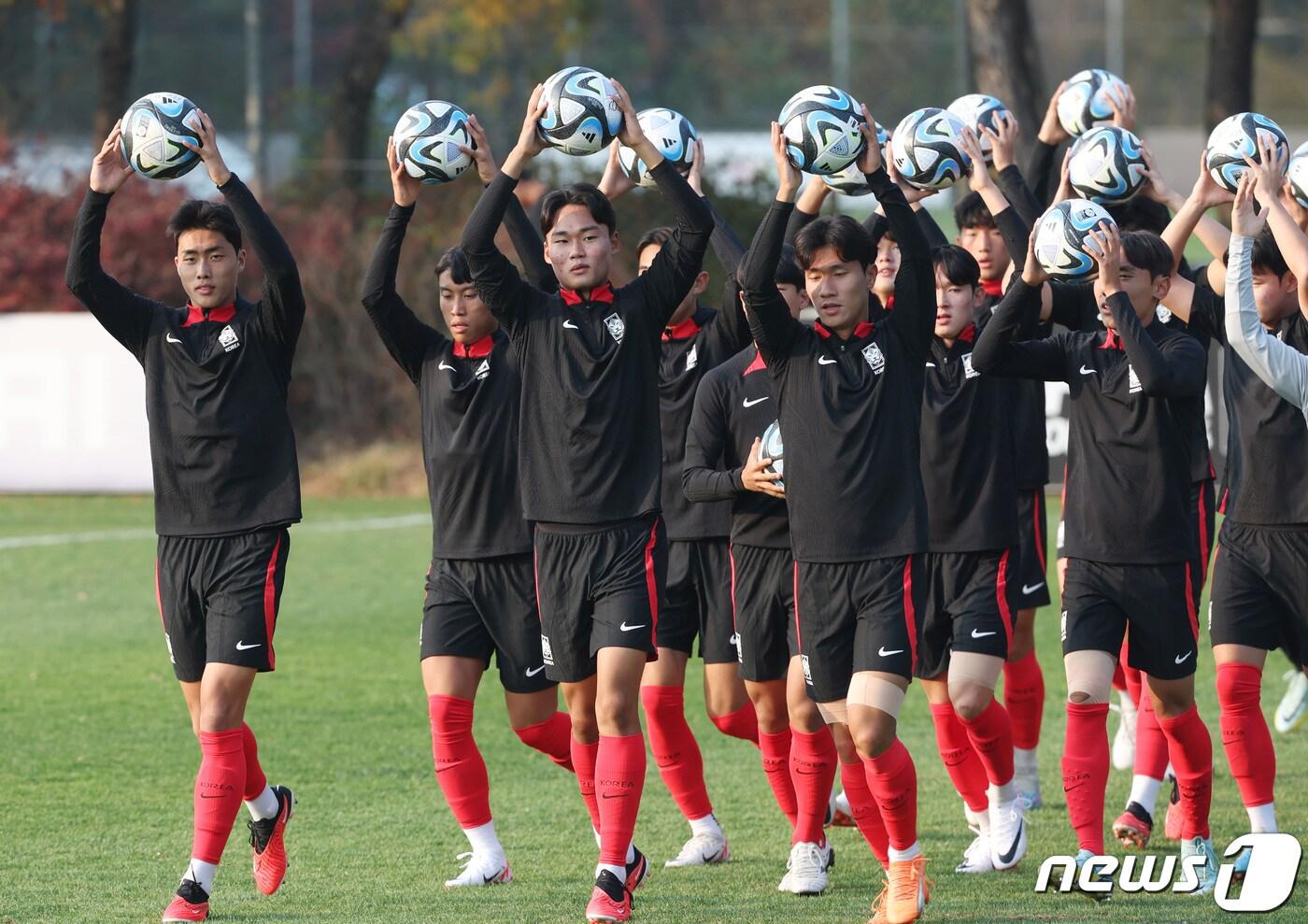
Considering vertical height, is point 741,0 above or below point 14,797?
above

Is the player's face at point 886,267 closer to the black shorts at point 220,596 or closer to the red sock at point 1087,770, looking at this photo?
the red sock at point 1087,770

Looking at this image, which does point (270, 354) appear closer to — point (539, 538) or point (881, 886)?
point (539, 538)

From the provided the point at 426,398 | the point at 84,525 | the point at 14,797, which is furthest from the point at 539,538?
the point at 84,525

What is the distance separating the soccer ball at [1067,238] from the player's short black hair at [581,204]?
148 cm

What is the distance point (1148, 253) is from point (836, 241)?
47.3 inches

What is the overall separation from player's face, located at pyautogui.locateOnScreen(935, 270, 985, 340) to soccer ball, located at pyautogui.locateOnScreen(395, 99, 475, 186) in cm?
191

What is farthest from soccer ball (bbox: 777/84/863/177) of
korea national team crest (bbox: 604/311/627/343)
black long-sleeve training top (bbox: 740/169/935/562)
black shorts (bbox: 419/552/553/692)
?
black shorts (bbox: 419/552/553/692)

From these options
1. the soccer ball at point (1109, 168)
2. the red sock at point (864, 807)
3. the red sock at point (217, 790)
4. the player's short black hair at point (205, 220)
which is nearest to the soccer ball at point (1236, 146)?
the soccer ball at point (1109, 168)

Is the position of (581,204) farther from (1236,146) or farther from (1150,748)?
(1150,748)

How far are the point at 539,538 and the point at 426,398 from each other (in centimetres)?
92

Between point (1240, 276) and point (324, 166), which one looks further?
point (324, 166)

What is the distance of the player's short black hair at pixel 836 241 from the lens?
20.7 feet

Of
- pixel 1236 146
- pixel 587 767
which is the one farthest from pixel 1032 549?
pixel 587 767

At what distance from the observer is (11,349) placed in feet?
64.2
